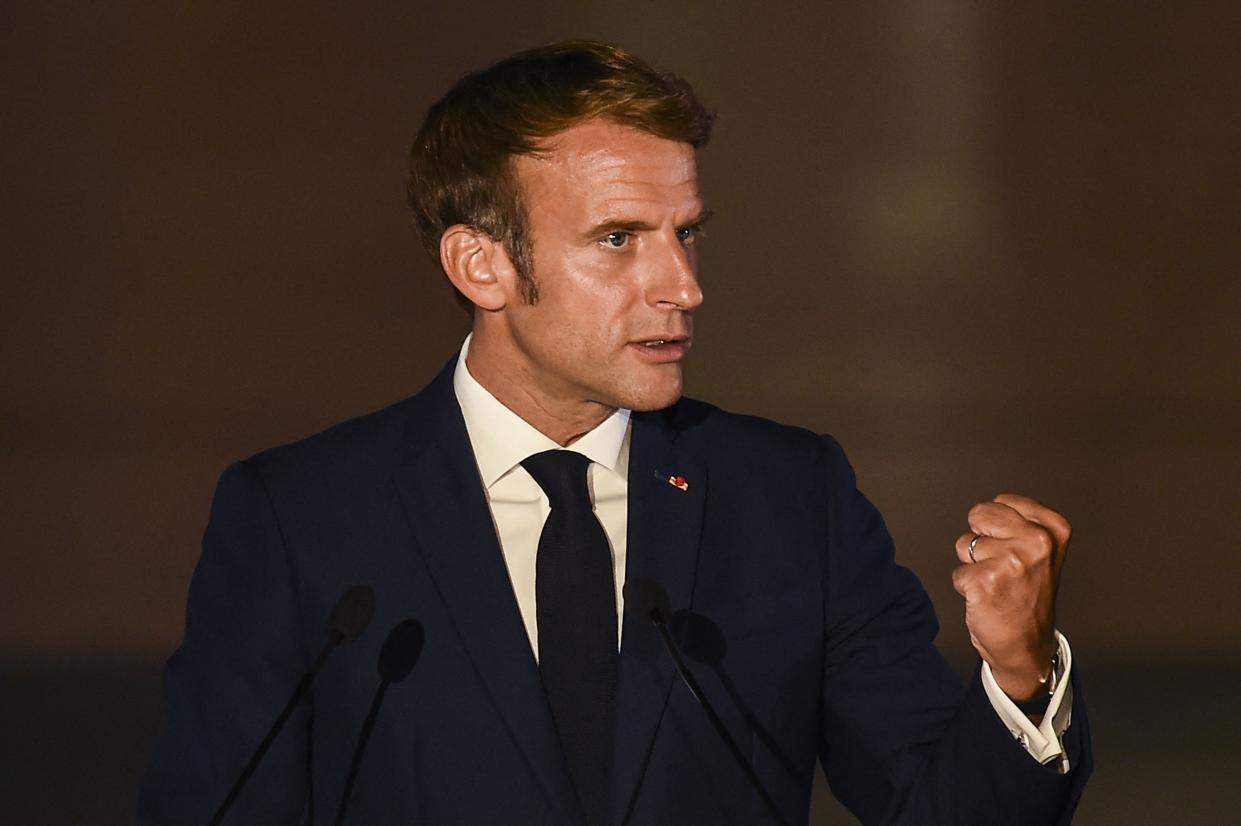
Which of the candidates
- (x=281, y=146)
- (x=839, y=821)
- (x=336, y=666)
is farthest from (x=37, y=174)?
(x=336, y=666)

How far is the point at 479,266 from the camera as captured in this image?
2.08m

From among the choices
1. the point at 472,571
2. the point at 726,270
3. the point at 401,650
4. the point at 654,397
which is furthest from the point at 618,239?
the point at 726,270

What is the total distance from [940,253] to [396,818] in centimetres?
303

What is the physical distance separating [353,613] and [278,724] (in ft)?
0.48

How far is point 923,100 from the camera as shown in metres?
4.40

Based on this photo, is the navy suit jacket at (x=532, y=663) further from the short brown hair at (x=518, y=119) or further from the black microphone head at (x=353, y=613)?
the short brown hair at (x=518, y=119)

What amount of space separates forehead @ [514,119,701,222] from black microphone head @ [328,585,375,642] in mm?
507

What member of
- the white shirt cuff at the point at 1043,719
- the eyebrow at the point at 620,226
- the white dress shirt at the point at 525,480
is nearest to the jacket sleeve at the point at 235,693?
the white dress shirt at the point at 525,480

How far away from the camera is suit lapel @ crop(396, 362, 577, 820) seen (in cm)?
181

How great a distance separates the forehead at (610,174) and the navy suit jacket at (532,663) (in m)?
0.28

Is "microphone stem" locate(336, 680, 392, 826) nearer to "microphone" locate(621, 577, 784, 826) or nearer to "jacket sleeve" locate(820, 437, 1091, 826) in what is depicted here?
"microphone" locate(621, 577, 784, 826)

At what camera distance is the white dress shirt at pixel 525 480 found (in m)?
1.96

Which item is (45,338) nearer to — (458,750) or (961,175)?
(961,175)

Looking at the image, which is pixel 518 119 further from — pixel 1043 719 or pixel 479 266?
pixel 1043 719
